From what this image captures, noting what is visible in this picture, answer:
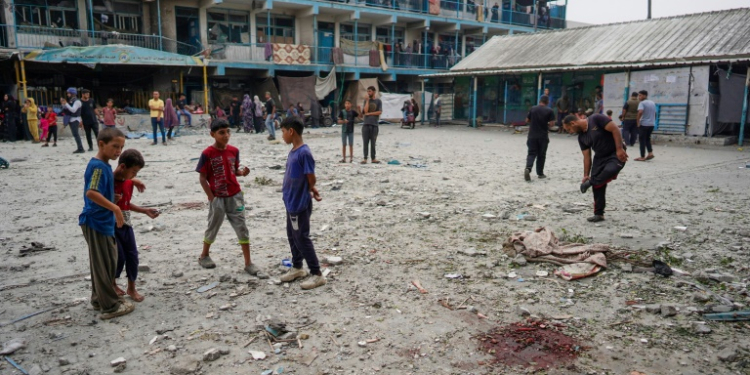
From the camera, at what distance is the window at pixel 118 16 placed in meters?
21.0

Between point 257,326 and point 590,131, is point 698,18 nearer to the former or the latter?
point 590,131

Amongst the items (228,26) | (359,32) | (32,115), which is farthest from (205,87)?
(359,32)

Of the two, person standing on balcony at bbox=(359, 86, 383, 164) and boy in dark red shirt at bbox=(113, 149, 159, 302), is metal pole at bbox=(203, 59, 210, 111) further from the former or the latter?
boy in dark red shirt at bbox=(113, 149, 159, 302)

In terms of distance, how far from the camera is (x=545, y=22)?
34938 millimetres

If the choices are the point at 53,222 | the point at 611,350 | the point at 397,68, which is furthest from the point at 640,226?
the point at 397,68

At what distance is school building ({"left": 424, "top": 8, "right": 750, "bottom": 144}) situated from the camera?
1547cm

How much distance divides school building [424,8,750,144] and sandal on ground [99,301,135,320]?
16.7m

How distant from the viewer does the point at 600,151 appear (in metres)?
5.86

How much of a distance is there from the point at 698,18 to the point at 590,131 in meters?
16.6

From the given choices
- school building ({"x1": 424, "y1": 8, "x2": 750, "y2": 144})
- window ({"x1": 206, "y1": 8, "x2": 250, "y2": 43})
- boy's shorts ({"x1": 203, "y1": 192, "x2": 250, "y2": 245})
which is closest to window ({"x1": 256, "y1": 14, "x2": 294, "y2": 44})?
window ({"x1": 206, "y1": 8, "x2": 250, "y2": 43})

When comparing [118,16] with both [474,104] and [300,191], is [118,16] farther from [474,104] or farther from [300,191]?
[300,191]

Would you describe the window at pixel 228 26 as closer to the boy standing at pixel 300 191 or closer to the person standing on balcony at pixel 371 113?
the person standing on balcony at pixel 371 113

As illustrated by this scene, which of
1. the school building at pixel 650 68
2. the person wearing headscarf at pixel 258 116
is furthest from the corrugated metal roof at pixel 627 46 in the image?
the person wearing headscarf at pixel 258 116

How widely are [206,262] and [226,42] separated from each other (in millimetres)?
21619
